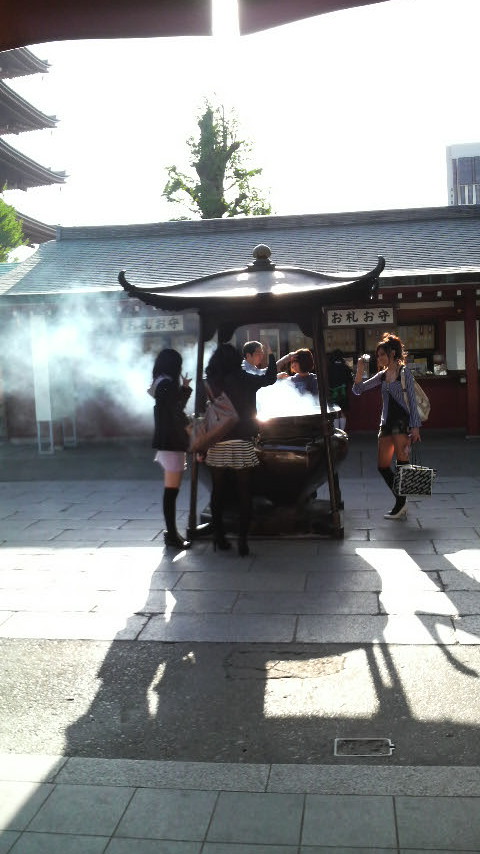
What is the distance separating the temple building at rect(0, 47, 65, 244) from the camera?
2958 cm

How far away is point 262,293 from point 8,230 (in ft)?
84.2

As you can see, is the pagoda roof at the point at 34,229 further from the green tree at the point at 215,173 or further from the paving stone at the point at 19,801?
the paving stone at the point at 19,801

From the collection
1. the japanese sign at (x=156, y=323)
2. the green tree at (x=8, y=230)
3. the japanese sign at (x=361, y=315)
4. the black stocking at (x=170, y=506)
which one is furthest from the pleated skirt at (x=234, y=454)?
the green tree at (x=8, y=230)

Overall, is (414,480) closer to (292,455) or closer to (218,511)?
(292,455)

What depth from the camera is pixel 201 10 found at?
8.85 ft

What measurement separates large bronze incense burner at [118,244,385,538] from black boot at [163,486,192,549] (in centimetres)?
25

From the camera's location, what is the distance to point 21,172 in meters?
32.8

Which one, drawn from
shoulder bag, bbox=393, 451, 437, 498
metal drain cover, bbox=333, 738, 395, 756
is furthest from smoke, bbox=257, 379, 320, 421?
metal drain cover, bbox=333, 738, 395, 756

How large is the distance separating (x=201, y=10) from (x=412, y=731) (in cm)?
313

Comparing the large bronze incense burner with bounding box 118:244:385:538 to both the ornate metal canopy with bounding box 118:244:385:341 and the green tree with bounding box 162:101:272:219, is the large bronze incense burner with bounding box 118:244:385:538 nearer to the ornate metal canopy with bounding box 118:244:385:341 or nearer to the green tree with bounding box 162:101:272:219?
the ornate metal canopy with bounding box 118:244:385:341

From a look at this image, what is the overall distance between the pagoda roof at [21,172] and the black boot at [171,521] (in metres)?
25.1

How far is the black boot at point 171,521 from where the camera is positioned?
7180 mm

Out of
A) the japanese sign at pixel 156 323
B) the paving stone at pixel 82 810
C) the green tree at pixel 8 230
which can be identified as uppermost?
the green tree at pixel 8 230

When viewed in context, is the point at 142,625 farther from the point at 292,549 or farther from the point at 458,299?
the point at 458,299
